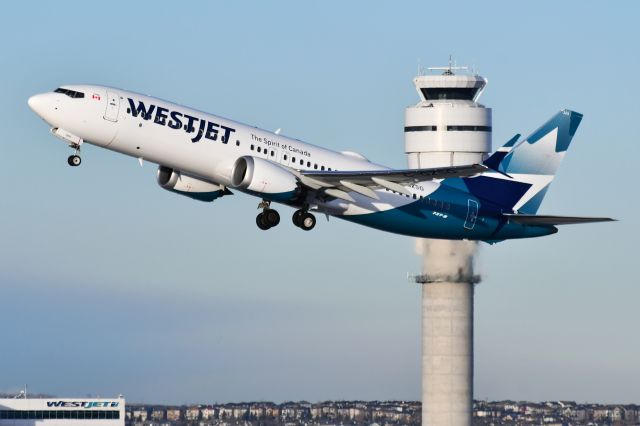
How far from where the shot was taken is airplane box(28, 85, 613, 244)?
90.7 meters

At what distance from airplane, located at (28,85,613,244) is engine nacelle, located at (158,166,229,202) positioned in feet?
0.17

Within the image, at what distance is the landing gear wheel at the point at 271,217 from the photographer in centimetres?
9606

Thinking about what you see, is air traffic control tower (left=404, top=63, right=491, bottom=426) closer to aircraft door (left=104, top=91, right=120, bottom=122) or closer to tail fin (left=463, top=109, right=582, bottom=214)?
tail fin (left=463, top=109, right=582, bottom=214)

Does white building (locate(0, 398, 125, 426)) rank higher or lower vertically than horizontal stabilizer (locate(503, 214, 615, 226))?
lower

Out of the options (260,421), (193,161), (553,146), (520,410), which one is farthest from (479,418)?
(193,161)

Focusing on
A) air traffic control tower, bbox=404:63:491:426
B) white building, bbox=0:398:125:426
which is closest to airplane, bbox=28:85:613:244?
white building, bbox=0:398:125:426

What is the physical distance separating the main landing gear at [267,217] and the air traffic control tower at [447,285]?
79512mm

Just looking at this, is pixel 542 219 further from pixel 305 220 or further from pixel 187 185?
pixel 187 185

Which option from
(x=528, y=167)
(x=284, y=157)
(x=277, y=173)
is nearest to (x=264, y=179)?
(x=277, y=173)

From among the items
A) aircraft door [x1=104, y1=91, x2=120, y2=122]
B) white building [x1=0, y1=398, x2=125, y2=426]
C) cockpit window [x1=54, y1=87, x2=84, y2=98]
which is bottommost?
white building [x1=0, y1=398, x2=125, y2=426]

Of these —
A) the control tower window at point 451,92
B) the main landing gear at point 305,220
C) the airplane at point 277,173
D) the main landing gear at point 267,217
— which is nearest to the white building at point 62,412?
the control tower window at point 451,92

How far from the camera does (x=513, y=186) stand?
10862 cm

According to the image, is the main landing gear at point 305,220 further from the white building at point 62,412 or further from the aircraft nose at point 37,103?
the white building at point 62,412

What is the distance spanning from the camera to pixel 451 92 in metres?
182
